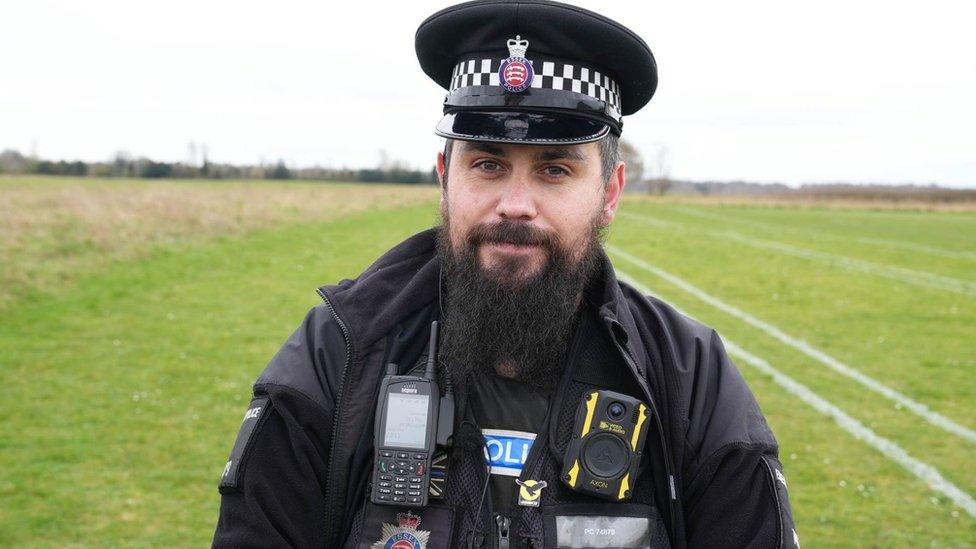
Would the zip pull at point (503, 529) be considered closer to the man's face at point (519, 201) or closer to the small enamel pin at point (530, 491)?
the small enamel pin at point (530, 491)

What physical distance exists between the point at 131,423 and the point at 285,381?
5911 mm

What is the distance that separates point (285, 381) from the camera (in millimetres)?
2219

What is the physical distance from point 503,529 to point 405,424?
39 centimetres

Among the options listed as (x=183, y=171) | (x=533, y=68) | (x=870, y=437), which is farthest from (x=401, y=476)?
(x=183, y=171)

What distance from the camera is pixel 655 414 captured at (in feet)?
7.59

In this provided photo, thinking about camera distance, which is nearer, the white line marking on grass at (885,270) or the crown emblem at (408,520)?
the crown emblem at (408,520)

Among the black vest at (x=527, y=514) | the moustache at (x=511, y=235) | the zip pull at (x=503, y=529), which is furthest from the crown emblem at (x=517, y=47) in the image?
the zip pull at (x=503, y=529)

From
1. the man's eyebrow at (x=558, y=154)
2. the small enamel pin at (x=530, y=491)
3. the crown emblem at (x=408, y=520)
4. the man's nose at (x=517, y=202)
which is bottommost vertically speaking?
the crown emblem at (x=408, y=520)

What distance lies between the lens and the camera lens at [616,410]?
7.61 feet

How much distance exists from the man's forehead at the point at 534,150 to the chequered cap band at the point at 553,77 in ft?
0.71

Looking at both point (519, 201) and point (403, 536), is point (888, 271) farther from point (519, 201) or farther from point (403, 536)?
point (403, 536)

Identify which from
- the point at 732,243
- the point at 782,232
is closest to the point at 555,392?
the point at 732,243

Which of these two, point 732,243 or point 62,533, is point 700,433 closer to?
point 62,533

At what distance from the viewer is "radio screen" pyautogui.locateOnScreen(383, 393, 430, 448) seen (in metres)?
2.24
